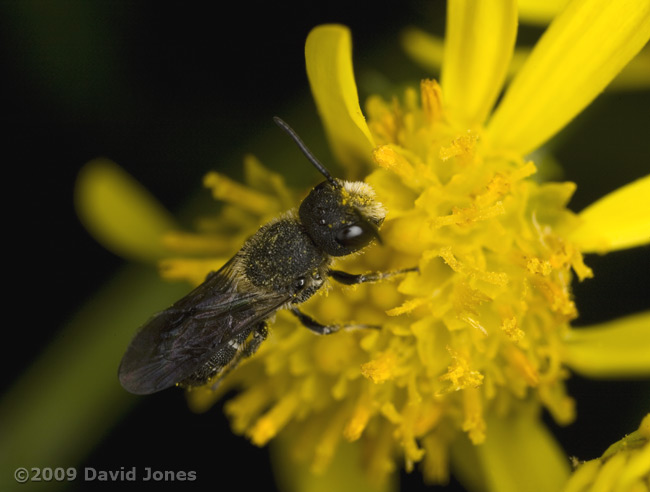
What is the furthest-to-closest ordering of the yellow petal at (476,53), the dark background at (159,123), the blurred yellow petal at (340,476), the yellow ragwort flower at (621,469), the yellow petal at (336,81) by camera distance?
the dark background at (159,123) → the blurred yellow petal at (340,476) → the yellow petal at (476,53) → the yellow petal at (336,81) → the yellow ragwort flower at (621,469)

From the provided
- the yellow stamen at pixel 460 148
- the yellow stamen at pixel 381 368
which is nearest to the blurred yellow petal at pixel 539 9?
the yellow stamen at pixel 460 148

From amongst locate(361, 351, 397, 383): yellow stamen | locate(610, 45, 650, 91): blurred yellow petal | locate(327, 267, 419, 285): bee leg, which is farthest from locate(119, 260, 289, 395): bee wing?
locate(610, 45, 650, 91): blurred yellow petal

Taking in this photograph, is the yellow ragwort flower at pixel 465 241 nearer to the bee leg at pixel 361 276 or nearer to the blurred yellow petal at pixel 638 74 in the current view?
the bee leg at pixel 361 276

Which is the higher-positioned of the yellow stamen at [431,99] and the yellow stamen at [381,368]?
the yellow stamen at [431,99]

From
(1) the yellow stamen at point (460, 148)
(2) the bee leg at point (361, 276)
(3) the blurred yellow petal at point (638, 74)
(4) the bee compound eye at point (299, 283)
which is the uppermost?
(1) the yellow stamen at point (460, 148)

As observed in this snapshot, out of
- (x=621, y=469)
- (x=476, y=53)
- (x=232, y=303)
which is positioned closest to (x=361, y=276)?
(x=232, y=303)

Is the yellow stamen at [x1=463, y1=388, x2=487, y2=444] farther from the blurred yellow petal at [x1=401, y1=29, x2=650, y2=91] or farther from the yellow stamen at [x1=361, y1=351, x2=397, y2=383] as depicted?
the blurred yellow petal at [x1=401, y1=29, x2=650, y2=91]
